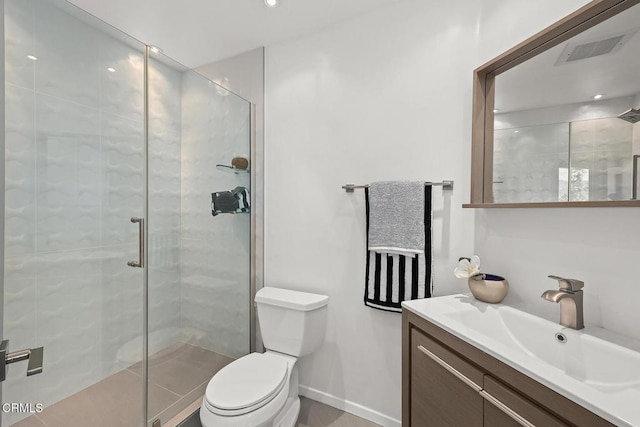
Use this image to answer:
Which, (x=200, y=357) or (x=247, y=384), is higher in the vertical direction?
(x=247, y=384)

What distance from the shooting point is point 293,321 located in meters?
1.67

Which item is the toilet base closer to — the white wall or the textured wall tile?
the white wall

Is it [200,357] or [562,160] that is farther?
[200,357]

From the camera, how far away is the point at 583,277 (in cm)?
103

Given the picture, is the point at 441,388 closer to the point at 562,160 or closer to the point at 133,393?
the point at 562,160

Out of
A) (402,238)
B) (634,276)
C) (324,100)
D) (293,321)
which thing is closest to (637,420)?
(634,276)

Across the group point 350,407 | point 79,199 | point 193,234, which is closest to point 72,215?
point 79,199

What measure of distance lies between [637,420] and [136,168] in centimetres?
195

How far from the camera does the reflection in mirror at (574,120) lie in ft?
3.01

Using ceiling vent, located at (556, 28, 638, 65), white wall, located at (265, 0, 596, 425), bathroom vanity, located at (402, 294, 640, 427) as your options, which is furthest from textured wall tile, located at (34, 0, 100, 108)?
ceiling vent, located at (556, 28, 638, 65)

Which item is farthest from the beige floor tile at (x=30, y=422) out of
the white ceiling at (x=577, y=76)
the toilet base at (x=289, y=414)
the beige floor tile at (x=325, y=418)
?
the white ceiling at (x=577, y=76)

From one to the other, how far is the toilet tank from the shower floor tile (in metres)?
0.51

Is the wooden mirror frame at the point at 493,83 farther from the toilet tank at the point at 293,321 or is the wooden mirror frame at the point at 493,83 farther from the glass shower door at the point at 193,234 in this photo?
the glass shower door at the point at 193,234

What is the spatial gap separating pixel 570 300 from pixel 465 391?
1.56ft
